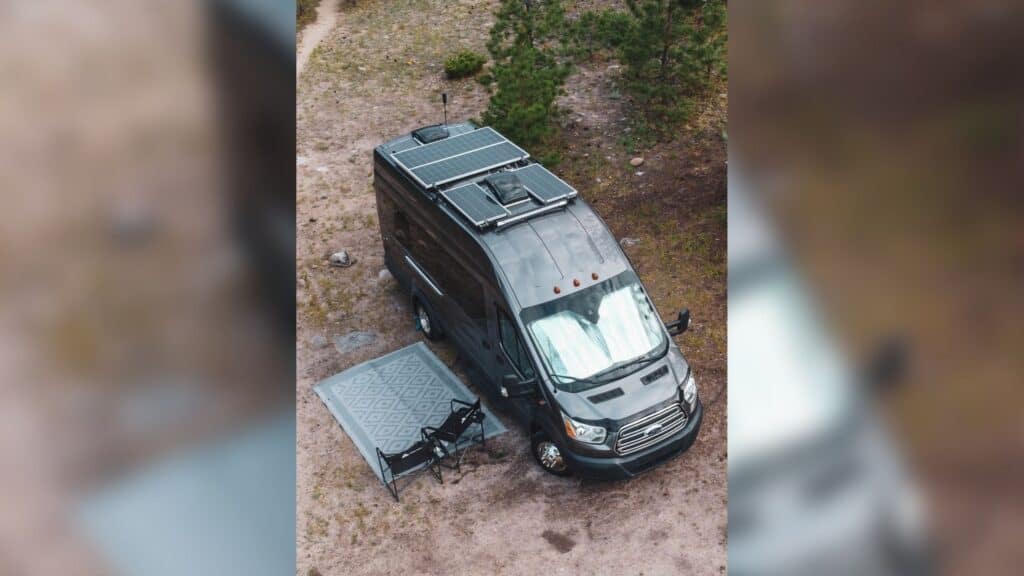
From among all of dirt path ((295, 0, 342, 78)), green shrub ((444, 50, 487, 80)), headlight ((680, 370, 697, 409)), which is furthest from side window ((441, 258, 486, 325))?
dirt path ((295, 0, 342, 78))

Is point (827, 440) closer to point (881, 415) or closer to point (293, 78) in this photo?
point (881, 415)

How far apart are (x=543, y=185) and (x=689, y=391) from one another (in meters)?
2.61

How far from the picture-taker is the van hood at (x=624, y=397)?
7.99m

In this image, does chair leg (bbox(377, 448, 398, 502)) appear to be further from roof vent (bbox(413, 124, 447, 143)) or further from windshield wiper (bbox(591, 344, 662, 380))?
roof vent (bbox(413, 124, 447, 143))

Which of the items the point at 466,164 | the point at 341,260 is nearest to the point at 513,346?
the point at 466,164

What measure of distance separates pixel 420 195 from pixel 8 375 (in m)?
8.47

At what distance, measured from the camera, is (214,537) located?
4.26 ft

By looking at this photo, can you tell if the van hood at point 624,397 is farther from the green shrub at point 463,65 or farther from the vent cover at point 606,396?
the green shrub at point 463,65

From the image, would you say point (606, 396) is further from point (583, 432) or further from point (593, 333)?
point (593, 333)

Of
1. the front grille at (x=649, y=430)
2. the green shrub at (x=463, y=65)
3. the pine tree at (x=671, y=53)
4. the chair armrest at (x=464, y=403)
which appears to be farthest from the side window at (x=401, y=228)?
the green shrub at (x=463, y=65)

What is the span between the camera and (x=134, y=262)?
1.14 meters

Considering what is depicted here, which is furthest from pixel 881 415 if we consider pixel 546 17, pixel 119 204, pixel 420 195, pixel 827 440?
pixel 546 17

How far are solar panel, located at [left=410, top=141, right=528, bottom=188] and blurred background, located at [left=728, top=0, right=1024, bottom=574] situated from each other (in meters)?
8.27

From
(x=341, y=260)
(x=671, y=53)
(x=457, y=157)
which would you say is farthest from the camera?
(x=671, y=53)
